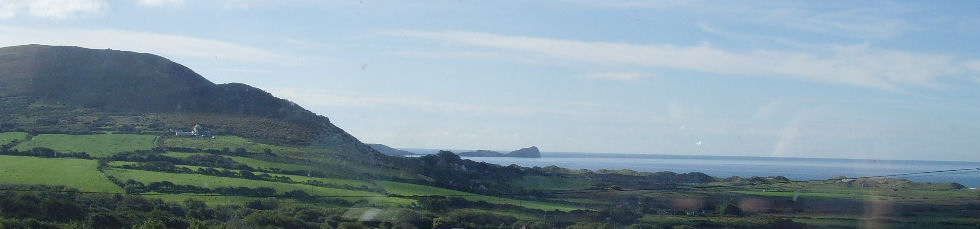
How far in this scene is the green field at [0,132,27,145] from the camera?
4609 cm

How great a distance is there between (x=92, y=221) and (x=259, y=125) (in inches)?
1663

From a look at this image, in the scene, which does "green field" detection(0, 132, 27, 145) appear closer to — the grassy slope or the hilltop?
the hilltop

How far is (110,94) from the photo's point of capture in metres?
66.3

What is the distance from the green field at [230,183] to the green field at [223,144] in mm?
12162

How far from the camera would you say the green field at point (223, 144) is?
5103 centimetres

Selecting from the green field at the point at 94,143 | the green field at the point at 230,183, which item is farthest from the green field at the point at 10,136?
the green field at the point at 230,183

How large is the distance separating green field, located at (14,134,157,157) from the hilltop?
2.55 meters

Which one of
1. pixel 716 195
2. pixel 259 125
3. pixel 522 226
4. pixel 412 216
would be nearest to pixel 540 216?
pixel 522 226

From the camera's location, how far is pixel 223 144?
52.3m

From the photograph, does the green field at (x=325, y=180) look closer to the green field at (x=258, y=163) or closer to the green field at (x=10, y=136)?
the green field at (x=258, y=163)

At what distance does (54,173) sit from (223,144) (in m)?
17.0

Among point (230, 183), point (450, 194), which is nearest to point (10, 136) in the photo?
point (230, 183)

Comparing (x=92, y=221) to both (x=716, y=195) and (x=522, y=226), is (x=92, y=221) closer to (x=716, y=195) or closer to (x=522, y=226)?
(x=522, y=226)

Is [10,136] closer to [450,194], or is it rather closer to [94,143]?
[94,143]
